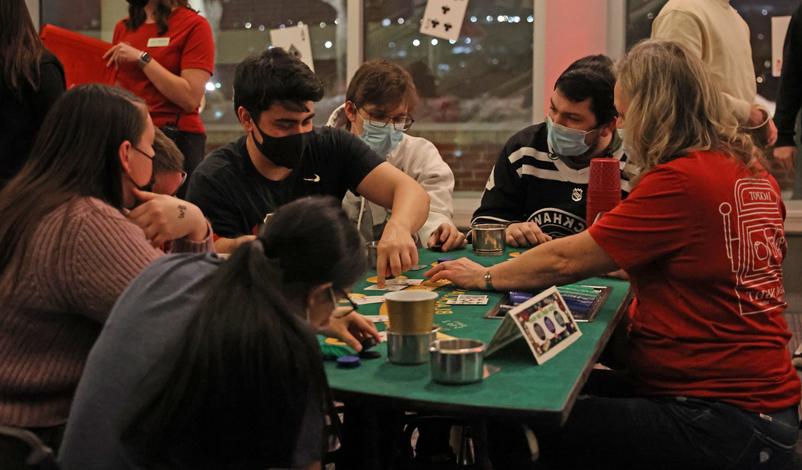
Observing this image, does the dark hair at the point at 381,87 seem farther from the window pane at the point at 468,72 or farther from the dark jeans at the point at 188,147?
the window pane at the point at 468,72

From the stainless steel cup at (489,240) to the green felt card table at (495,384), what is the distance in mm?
974

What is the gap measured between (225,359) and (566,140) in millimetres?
2086

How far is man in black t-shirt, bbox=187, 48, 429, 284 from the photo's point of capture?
9.03 ft

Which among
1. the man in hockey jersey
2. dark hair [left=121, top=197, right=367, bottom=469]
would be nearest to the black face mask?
the man in hockey jersey

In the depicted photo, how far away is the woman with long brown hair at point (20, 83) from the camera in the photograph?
2.76 metres

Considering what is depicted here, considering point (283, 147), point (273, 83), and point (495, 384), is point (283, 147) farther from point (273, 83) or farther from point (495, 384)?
point (495, 384)

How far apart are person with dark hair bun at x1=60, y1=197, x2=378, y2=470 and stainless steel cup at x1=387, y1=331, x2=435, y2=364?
229 mm

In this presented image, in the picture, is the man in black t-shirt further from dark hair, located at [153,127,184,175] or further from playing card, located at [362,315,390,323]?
playing card, located at [362,315,390,323]

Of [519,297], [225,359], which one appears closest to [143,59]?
[519,297]

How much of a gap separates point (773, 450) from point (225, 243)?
1.52 m

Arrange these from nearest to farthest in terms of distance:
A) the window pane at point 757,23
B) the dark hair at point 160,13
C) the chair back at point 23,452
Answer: the chair back at point 23,452 → the dark hair at point 160,13 → the window pane at point 757,23

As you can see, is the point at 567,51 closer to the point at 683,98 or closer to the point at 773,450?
Answer: the point at 683,98

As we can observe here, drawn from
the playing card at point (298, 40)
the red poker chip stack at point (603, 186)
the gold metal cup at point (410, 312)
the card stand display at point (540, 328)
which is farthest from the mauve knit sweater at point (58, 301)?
the playing card at point (298, 40)

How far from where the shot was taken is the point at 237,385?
51.4 inches
